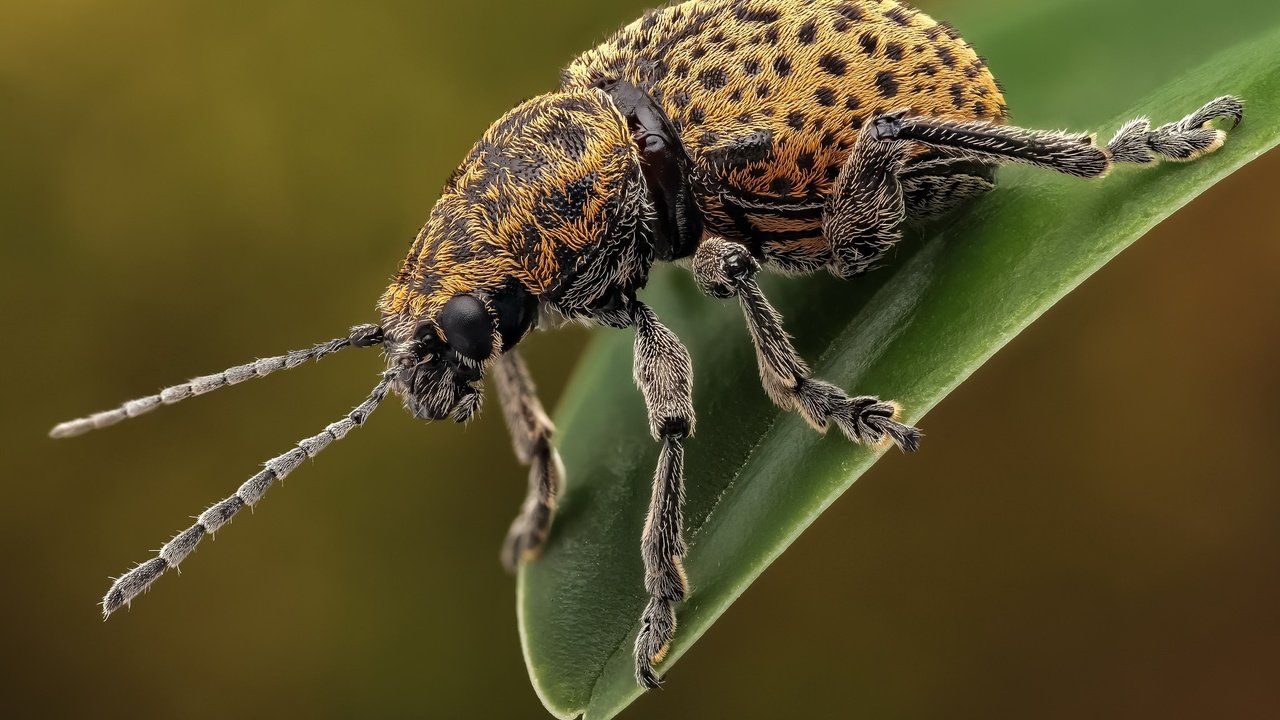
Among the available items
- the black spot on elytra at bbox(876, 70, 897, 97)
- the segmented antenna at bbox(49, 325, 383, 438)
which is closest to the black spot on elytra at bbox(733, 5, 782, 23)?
the black spot on elytra at bbox(876, 70, 897, 97)

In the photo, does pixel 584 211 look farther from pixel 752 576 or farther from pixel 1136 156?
pixel 1136 156

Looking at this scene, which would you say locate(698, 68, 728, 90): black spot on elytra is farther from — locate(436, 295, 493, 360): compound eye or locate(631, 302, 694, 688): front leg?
locate(436, 295, 493, 360): compound eye

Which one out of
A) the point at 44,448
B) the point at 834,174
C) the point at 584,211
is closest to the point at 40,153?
the point at 44,448

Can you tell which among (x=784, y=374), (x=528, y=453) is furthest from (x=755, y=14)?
(x=528, y=453)

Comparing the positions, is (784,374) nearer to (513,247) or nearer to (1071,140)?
(513,247)

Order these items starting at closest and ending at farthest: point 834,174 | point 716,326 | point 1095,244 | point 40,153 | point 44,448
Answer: point 1095,244 < point 834,174 < point 716,326 < point 44,448 < point 40,153

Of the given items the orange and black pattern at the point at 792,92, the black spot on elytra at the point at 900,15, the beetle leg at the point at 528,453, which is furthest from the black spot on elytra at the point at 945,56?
the beetle leg at the point at 528,453
